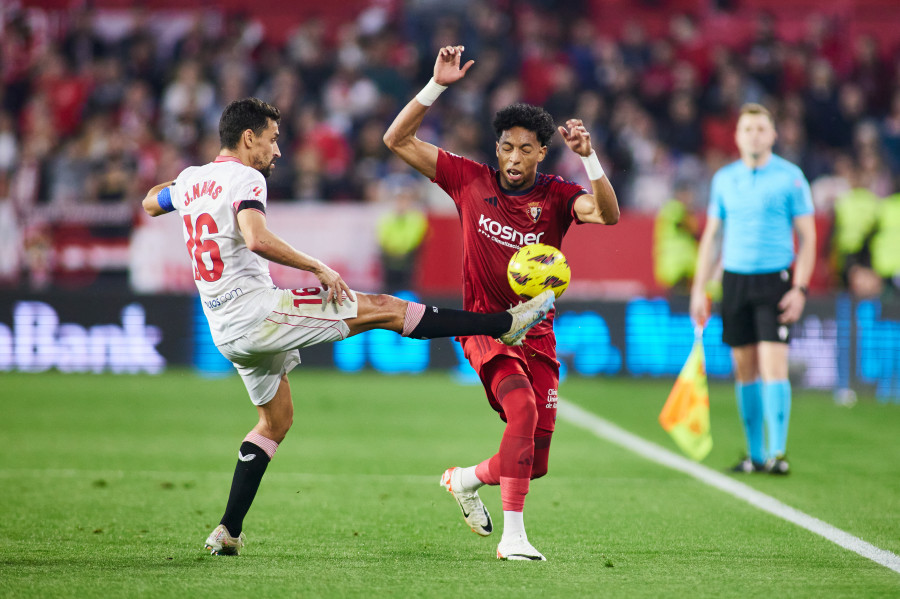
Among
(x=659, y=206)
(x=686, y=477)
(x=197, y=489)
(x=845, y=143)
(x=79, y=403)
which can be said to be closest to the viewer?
(x=197, y=489)

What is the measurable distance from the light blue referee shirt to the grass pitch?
1518 mm

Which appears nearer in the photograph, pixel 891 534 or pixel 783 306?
pixel 891 534

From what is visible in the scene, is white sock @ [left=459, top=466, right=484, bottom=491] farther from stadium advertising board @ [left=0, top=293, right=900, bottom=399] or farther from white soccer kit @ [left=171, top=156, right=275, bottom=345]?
stadium advertising board @ [left=0, top=293, right=900, bottom=399]

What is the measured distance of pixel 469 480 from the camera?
18.1 ft

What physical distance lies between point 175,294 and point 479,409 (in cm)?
470

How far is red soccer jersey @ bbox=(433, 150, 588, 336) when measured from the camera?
215 inches

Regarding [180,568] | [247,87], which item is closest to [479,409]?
[180,568]

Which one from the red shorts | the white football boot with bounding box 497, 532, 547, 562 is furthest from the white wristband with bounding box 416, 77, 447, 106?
the white football boot with bounding box 497, 532, 547, 562

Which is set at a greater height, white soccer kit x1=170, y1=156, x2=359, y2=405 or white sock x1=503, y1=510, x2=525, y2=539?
white soccer kit x1=170, y1=156, x2=359, y2=405

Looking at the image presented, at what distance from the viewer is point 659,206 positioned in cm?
1638

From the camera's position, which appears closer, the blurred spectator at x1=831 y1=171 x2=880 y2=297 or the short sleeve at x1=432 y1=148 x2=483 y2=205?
the short sleeve at x1=432 y1=148 x2=483 y2=205

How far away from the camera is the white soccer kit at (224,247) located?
16.3ft

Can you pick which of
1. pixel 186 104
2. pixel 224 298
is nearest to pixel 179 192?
pixel 224 298

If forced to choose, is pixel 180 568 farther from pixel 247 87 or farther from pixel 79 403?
pixel 247 87
